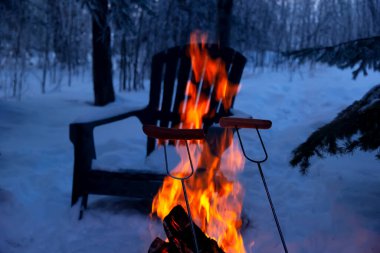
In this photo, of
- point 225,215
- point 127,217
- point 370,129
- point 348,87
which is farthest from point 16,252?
point 348,87

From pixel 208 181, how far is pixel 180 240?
80 centimetres

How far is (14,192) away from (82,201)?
663 millimetres

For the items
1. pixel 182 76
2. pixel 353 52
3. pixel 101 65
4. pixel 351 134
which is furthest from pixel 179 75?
pixel 101 65

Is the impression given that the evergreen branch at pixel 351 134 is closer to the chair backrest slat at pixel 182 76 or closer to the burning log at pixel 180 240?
the burning log at pixel 180 240

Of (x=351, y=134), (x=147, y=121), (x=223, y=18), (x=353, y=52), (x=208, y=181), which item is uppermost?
(x=223, y=18)

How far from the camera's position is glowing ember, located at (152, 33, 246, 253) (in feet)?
7.23

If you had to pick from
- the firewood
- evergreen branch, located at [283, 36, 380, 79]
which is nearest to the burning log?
the firewood

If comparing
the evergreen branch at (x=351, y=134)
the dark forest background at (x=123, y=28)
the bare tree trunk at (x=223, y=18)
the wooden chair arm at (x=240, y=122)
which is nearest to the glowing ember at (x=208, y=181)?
the evergreen branch at (x=351, y=134)

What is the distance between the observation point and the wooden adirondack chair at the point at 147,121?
250 cm

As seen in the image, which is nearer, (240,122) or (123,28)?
(240,122)

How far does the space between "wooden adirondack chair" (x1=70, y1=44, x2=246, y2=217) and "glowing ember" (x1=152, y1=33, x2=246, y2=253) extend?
→ 65mm

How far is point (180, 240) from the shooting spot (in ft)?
5.51

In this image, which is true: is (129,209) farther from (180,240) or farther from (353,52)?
(353,52)

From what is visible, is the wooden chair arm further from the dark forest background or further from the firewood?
the dark forest background
